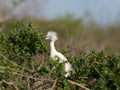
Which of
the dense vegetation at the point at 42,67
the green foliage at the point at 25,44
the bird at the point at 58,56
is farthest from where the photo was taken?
the green foliage at the point at 25,44

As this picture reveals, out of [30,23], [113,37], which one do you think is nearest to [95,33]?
[113,37]

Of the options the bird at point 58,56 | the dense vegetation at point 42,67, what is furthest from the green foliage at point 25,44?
the bird at point 58,56

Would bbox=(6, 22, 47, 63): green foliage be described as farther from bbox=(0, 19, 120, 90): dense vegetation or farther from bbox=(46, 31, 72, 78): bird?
bbox=(46, 31, 72, 78): bird

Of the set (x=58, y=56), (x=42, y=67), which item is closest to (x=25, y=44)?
(x=58, y=56)

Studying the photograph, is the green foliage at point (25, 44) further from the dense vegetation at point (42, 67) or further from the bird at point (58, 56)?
the bird at point (58, 56)

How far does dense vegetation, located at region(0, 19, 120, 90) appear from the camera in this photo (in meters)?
7.11

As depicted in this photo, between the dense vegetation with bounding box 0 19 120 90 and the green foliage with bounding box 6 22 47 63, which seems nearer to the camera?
the dense vegetation with bounding box 0 19 120 90

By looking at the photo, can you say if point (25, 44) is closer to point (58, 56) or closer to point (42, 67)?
point (58, 56)

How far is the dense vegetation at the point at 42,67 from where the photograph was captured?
711 cm

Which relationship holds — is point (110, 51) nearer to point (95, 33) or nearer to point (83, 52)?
point (83, 52)

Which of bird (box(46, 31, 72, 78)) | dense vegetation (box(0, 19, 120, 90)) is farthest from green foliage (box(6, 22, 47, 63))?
bird (box(46, 31, 72, 78))

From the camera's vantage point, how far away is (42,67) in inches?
290

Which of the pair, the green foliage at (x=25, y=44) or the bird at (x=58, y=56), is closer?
the bird at (x=58, y=56)

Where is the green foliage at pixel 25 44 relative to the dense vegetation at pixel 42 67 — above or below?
above
